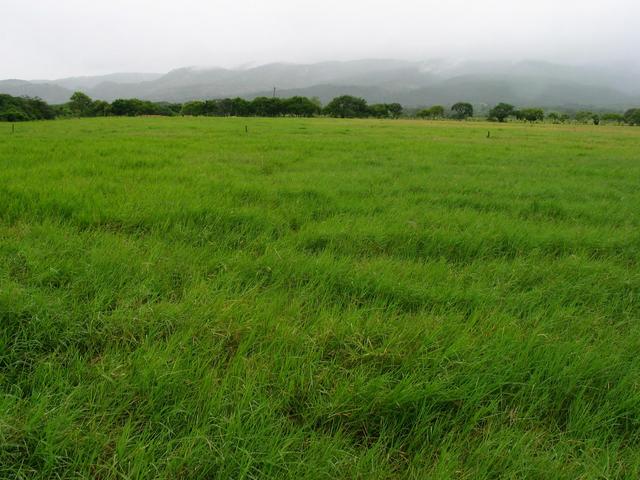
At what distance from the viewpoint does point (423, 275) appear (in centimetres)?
328

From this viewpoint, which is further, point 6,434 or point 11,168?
point 11,168

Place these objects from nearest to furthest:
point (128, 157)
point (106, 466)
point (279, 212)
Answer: point (106, 466)
point (279, 212)
point (128, 157)

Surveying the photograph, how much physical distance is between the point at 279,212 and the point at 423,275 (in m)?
2.43

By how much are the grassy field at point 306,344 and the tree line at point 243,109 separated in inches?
3310

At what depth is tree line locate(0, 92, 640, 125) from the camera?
74.8m

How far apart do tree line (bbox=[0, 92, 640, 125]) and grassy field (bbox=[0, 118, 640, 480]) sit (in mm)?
84067

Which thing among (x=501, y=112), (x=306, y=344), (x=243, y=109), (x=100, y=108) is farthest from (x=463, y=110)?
Result: (x=306, y=344)

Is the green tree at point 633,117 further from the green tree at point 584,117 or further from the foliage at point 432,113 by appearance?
the foliage at point 432,113

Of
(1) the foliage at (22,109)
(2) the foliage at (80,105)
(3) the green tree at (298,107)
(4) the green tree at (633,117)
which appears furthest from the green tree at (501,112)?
(1) the foliage at (22,109)

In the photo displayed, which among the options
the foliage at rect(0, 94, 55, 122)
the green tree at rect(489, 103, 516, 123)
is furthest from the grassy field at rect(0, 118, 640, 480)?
the green tree at rect(489, 103, 516, 123)

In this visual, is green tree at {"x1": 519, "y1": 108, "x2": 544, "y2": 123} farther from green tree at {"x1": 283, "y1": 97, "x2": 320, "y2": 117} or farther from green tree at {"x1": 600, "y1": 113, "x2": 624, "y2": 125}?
green tree at {"x1": 283, "y1": 97, "x2": 320, "y2": 117}

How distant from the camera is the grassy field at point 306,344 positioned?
1527 millimetres

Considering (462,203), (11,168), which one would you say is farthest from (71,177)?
(462,203)

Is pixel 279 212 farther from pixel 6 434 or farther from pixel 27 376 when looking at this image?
pixel 6 434
